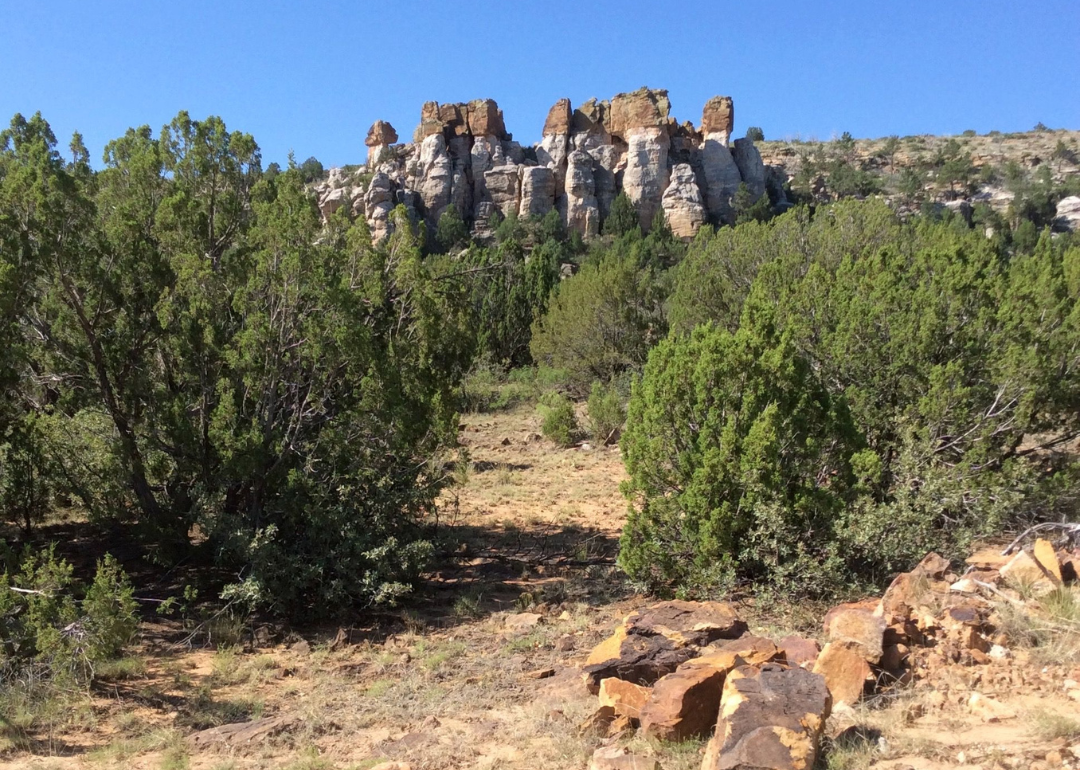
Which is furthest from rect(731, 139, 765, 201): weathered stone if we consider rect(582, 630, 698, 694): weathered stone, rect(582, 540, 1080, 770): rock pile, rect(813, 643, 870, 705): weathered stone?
rect(813, 643, 870, 705): weathered stone

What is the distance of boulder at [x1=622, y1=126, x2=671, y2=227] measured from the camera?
55469 millimetres

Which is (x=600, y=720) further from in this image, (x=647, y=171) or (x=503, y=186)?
(x=503, y=186)

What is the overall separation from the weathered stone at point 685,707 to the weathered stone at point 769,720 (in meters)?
0.20

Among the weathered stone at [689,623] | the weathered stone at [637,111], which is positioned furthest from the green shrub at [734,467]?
the weathered stone at [637,111]

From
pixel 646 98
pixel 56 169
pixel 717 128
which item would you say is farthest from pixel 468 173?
pixel 56 169

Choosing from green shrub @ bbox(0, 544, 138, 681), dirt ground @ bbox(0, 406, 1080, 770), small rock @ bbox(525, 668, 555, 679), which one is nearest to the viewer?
dirt ground @ bbox(0, 406, 1080, 770)

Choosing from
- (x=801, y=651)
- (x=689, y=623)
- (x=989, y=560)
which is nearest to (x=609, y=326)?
(x=989, y=560)

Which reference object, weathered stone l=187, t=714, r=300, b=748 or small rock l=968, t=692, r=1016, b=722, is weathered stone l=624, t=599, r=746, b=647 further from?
weathered stone l=187, t=714, r=300, b=748

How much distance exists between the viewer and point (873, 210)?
56.2 feet

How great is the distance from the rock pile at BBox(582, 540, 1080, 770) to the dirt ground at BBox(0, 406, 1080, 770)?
0.15 m

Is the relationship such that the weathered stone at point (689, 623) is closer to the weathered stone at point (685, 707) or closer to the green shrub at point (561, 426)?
the weathered stone at point (685, 707)

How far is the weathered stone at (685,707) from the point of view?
4.09m

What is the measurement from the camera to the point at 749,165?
59.6 metres

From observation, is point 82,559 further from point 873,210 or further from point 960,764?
point 873,210
